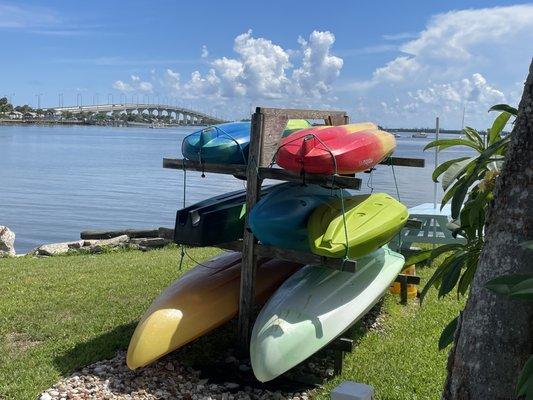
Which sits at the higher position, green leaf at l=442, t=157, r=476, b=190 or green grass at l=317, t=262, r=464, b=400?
green leaf at l=442, t=157, r=476, b=190

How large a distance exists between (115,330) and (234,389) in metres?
1.57

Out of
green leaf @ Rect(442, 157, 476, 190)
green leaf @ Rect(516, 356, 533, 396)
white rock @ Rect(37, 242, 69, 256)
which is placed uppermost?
green leaf @ Rect(442, 157, 476, 190)

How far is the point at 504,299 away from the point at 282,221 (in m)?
3.07

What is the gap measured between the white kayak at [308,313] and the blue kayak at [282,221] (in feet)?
1.24

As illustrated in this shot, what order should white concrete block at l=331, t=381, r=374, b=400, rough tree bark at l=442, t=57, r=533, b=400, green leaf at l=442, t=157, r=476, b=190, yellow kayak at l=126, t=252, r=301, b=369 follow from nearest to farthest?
rough tree bark at l=442, t=57, r=533, b=400
white concrete block at l=331, t=381, r=374, b=400
green leaf at l=442, t=157, r=476, b=190
yellow kayak at l=126, t=252, r=301, b=369

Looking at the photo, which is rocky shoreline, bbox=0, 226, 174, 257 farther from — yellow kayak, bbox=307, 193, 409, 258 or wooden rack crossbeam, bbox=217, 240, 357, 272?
wooden rack crossbeam, bbox=217, 240, 357, 272

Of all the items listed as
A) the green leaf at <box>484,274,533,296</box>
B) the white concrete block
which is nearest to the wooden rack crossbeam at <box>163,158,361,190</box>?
the white concrete block

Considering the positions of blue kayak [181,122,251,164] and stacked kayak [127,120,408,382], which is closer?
stacked kayak [127,120,408,382]

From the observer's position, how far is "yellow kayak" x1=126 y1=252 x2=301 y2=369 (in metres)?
4.62

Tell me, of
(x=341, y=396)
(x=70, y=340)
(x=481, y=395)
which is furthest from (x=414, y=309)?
(x=481, y=395)

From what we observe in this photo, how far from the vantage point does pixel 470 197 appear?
10.7 feet

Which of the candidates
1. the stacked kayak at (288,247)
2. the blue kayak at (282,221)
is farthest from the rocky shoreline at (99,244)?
the blue kayak at (282,221)

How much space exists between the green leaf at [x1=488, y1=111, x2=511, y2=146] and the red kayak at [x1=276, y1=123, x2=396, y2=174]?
6.10 ft

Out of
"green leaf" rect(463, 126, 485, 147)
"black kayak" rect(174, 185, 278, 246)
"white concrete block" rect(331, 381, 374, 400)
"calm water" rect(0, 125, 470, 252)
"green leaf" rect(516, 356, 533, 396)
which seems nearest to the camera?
"green leaf" rect(516, 356, 533, 396)
